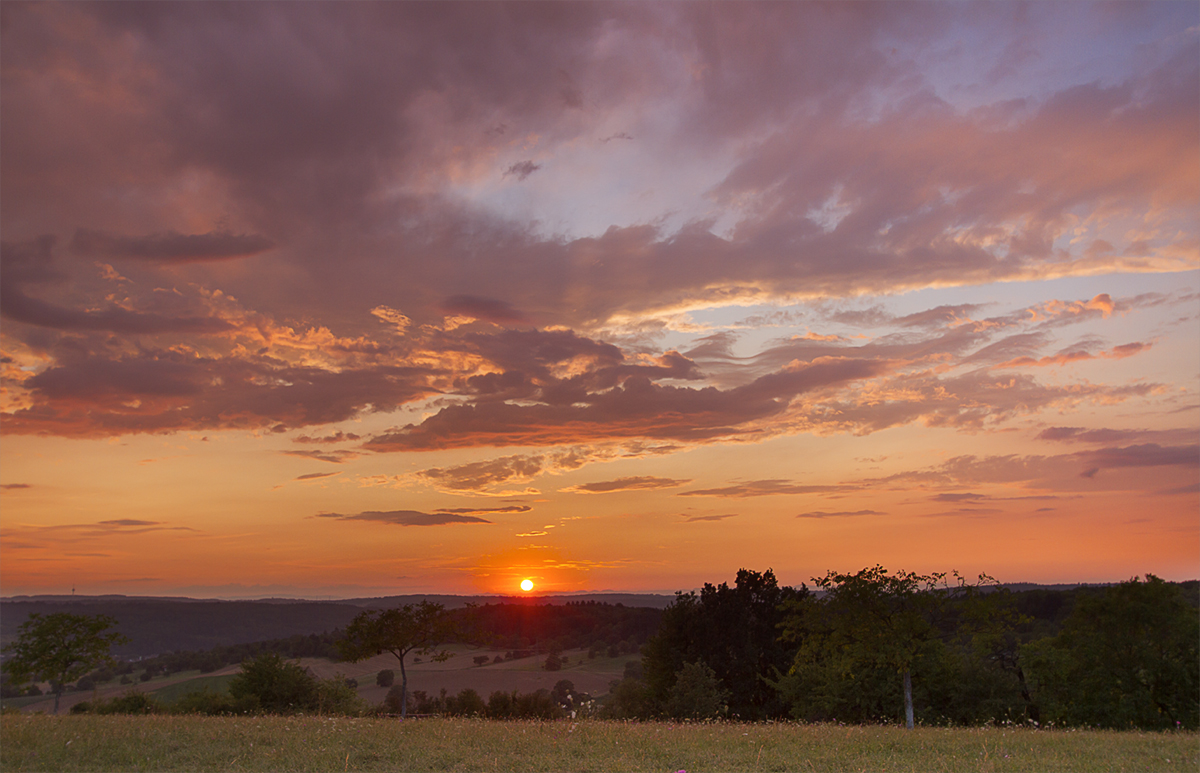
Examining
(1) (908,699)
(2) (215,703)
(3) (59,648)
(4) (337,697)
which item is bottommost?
(2) (215,703)

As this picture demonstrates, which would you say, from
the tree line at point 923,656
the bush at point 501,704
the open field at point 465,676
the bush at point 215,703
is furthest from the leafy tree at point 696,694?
the open field at point 465,676

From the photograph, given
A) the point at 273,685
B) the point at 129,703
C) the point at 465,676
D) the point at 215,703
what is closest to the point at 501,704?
the point at 273,685

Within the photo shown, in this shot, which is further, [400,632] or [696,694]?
[696,694]

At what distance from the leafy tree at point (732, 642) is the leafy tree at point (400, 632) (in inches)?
854

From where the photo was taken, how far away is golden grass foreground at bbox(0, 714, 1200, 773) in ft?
50.8

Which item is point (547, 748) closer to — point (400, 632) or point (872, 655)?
point (872, 655)

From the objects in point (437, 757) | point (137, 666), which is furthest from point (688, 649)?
→ point (137, 666)

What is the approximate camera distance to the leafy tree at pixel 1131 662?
4194 centimetres

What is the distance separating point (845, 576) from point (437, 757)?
61.7 ft

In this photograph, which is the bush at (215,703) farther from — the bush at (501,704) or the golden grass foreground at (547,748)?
the golden grass foreground at (547,748)

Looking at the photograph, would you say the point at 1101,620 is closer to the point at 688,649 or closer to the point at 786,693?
the point at 786,693

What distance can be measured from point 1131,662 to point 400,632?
153 feet

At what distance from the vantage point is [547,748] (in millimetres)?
17141

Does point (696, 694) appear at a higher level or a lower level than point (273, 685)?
lower
